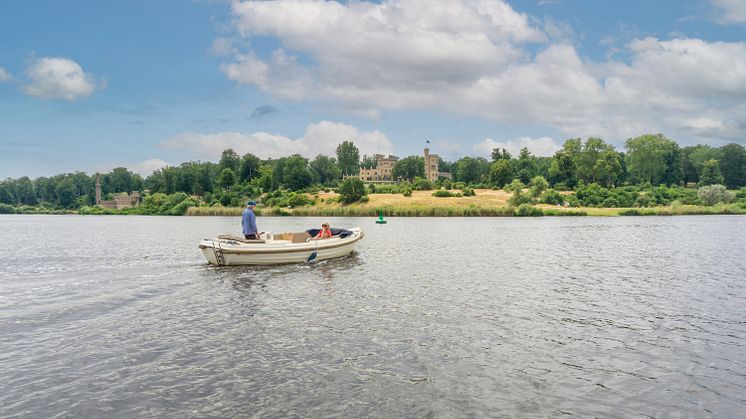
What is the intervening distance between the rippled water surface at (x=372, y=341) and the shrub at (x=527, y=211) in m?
68.0

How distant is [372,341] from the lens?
13820 mm

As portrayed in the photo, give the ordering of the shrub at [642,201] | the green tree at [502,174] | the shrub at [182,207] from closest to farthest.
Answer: the shrub at [642,201]
the shrub at [182,207]
the green tree at [502,174]

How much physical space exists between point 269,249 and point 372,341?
1634cm

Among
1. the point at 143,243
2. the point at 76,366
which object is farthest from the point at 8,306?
the point at 143,243

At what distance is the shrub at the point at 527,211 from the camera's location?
314ft

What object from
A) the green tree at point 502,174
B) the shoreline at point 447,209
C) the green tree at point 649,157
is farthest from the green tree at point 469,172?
the shoreline at point 447,209

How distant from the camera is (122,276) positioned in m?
24.8

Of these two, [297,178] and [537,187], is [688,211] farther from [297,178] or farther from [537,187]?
[297,178]

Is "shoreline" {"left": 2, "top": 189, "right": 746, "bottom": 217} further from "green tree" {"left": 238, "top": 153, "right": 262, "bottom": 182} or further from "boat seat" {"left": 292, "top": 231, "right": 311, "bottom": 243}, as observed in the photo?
"boat seat" {"left": 292, "top": 231, "right": 311, "bottom": 243}

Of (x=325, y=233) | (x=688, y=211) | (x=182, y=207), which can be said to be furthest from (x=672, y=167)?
(x=325, y=233)

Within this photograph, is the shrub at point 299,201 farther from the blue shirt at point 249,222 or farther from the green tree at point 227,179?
the blue shirt at point 249,222

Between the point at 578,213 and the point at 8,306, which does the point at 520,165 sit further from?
the point at 8,306

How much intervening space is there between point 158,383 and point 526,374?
26.5 ft

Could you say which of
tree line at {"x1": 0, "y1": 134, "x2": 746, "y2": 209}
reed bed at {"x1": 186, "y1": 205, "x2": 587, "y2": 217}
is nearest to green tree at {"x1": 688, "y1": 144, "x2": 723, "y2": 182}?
tree line at {"x1": 0, "y1": 134, "x2": 746, "y2": 209}
